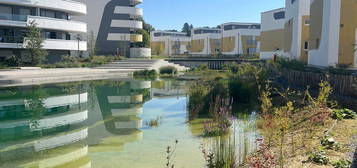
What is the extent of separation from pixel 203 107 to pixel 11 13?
28364mm

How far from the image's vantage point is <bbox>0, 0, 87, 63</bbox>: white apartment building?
98.3 feet

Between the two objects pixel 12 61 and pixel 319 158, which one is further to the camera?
pixel 12 61

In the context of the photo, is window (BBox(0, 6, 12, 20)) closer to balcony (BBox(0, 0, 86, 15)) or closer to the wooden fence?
balcony (BBox(0, 0, 86, 15))

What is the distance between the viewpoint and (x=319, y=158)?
456 centimetres

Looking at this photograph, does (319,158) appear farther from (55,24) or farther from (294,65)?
(55,24)

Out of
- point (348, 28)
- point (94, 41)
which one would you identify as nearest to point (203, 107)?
point (348, 28)

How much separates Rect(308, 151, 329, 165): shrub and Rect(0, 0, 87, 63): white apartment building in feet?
100.0

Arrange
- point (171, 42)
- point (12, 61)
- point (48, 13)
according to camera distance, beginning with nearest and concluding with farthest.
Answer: point (12, 61)
point (48, 13)
point (171, 42)

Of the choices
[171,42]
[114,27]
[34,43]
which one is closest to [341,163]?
[34,43]

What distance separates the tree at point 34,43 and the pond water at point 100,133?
17.0 meters

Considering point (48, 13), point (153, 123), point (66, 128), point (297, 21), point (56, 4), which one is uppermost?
point (56, 4)

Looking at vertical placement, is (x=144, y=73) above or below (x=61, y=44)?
below

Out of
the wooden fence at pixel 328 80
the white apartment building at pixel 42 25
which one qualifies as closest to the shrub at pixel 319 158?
the wooden fence at pixel 328 80

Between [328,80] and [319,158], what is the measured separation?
6.50 m
